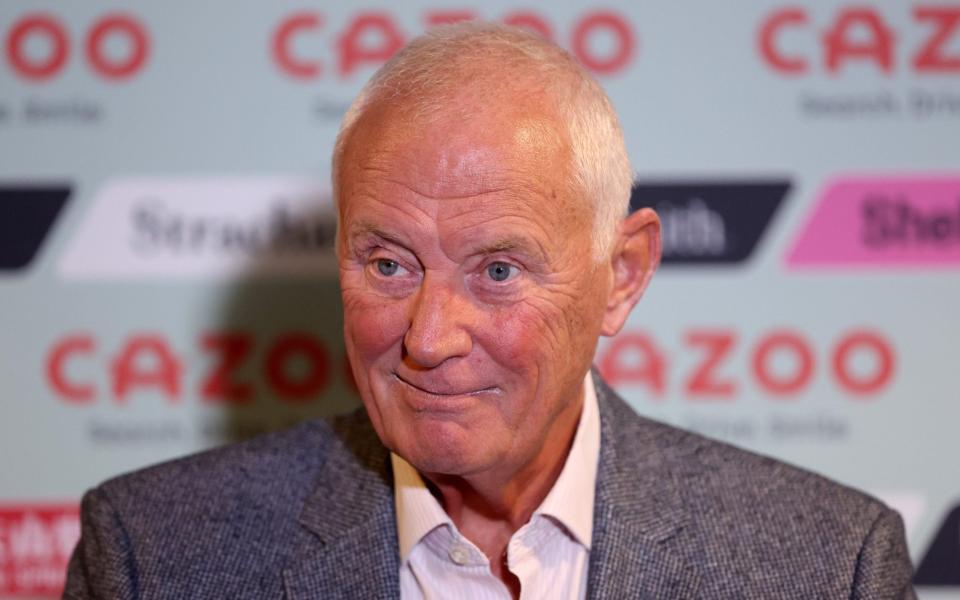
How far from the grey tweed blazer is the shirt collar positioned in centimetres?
2

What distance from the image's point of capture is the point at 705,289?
2572 millimetres

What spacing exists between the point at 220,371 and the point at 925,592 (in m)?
1.52

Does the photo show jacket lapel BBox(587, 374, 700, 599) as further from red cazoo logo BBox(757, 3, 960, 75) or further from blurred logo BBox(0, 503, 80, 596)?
blurred logo BBox(0, 503, 80, 596)

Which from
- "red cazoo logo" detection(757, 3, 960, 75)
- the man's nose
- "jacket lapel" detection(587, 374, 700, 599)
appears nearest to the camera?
the man's nose

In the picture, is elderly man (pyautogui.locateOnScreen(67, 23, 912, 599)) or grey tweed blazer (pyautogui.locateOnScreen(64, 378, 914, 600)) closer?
elderly man (pyautogui.locateOnScreen(67, 23, 912, 599))

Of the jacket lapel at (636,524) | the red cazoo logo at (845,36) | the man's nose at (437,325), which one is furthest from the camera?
the red cazoo logo at (845,36)

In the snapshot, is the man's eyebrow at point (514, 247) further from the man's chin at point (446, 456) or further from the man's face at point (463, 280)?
the man's chin at point (446, 456)

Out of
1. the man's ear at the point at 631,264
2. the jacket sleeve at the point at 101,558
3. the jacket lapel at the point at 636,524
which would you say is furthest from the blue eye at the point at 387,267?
the jacket sleeve at the point at 101,558

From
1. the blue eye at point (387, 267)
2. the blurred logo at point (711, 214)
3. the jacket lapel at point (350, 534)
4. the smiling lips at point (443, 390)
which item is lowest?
the jacket lapel at point (350, 534)

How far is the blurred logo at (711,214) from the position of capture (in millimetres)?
2551

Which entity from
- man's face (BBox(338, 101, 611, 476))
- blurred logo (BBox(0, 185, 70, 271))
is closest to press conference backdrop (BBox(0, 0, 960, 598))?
blurred logo (BBox(0, 185, 70, 271))

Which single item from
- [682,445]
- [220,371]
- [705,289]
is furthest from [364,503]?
[705,289]

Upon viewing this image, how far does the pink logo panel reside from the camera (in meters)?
2.56

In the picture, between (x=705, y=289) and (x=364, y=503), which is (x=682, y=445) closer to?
(x=364, y=503)
